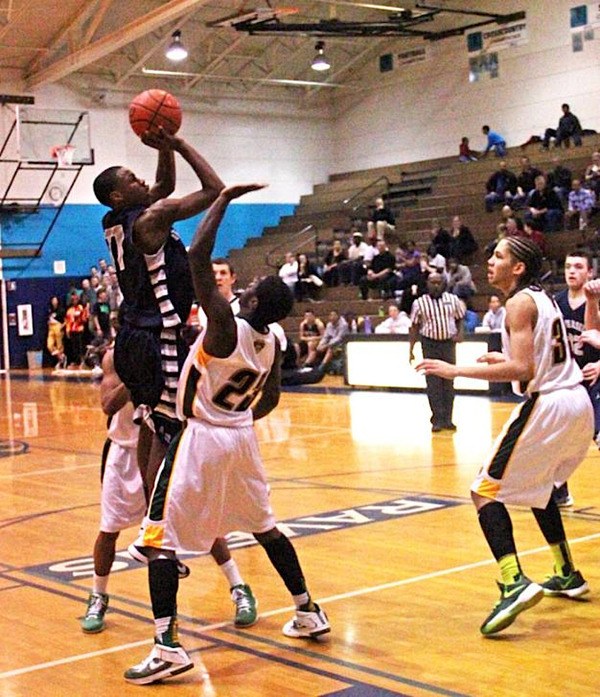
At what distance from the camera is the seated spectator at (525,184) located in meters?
22.6

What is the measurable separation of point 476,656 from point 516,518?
115 inches

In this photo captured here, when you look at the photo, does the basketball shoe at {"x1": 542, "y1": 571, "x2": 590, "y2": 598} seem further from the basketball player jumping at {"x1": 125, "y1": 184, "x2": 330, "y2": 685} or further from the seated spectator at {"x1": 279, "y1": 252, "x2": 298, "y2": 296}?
the seated spectator at {"x1": 279, "y1": 252, "x2": 298, "y2": 296}

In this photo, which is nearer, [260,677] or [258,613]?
[260,677]

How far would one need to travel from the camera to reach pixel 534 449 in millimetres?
5156

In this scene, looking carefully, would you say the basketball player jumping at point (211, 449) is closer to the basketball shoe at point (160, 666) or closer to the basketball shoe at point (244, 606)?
the basketball shoe at point (160, 666)

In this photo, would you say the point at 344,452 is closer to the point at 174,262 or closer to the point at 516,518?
the point at 516,518

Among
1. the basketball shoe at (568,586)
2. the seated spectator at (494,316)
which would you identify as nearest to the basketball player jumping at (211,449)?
the basketball shoe at (568,586)

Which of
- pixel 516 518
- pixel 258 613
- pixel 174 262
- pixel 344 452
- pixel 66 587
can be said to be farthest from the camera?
pixel 344 452

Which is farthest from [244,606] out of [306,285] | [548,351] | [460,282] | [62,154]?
[62,154]

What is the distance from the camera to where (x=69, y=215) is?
2934cm

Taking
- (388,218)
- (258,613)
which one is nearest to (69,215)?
(388,218)

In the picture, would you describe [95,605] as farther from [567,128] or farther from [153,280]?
[567,128]

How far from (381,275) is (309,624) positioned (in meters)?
18.1

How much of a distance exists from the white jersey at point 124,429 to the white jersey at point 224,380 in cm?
98
